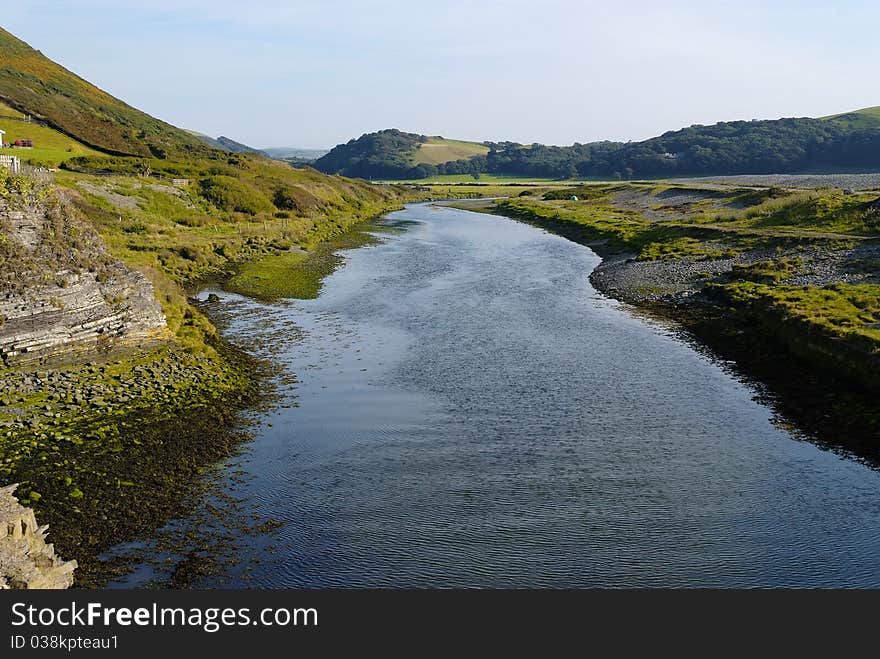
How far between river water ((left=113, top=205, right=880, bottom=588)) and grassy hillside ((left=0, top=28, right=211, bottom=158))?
259 feet

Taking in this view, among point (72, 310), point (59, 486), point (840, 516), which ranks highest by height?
point (72, 310)

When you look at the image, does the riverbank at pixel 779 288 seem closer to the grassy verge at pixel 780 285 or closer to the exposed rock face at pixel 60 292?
the grassy verge at pixel 780 285

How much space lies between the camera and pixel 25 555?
1546 centimetres

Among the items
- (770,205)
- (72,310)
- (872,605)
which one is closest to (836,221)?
(770,205)

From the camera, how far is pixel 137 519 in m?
18.8

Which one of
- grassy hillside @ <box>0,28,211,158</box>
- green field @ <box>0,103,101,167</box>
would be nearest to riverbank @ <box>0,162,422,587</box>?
green field @ <box>0,103,101,167</box>

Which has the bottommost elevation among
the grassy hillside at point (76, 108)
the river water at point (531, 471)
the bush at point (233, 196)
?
the river water at point (531, 471)

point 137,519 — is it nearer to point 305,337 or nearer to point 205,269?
point 305,337

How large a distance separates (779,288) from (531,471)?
96.5ft

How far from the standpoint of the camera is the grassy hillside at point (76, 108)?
104 meters

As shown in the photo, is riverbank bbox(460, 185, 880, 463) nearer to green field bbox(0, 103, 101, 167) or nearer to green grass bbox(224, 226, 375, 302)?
green grass bbox(224, 226, 375, 302)

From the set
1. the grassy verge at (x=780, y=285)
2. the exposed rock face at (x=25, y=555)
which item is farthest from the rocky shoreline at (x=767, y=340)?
the exposed rock face at (x=25, y=555)

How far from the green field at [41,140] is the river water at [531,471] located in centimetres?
5301

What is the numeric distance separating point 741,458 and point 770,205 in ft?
215
